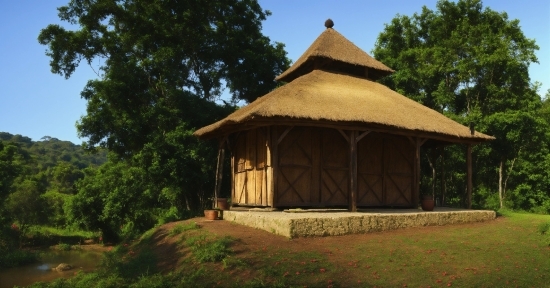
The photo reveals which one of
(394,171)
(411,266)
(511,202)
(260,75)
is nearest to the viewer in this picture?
(411,266)

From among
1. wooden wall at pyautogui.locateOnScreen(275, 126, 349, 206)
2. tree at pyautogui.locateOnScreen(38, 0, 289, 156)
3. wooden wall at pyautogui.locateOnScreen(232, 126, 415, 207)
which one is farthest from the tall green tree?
wooden wall at pyautogui.locateOnScreen(275, 126, 349, 206)

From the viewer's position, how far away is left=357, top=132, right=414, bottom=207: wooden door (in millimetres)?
15719

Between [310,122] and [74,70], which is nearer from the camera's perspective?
[310,122]

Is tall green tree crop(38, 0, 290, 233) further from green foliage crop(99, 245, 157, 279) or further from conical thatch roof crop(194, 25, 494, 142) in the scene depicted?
green foliage crop(99, 245, 157, 279)

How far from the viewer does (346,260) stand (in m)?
9.10

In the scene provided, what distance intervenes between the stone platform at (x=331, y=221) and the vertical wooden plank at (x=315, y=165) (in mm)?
1621

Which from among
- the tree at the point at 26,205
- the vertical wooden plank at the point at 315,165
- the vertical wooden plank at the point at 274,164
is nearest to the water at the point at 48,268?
the tree at the point at 26,205

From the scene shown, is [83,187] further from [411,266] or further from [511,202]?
[511,202]

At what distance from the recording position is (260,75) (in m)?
23.9

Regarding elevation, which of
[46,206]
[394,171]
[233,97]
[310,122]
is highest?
[233,97]

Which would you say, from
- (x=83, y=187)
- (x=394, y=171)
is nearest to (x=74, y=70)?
(x=83, y=187)

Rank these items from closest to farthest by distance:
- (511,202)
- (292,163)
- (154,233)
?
(292,163)
(154,233)
(511,202)

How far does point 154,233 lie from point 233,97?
11.5 m

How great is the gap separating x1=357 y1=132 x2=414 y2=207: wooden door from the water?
399 inches
